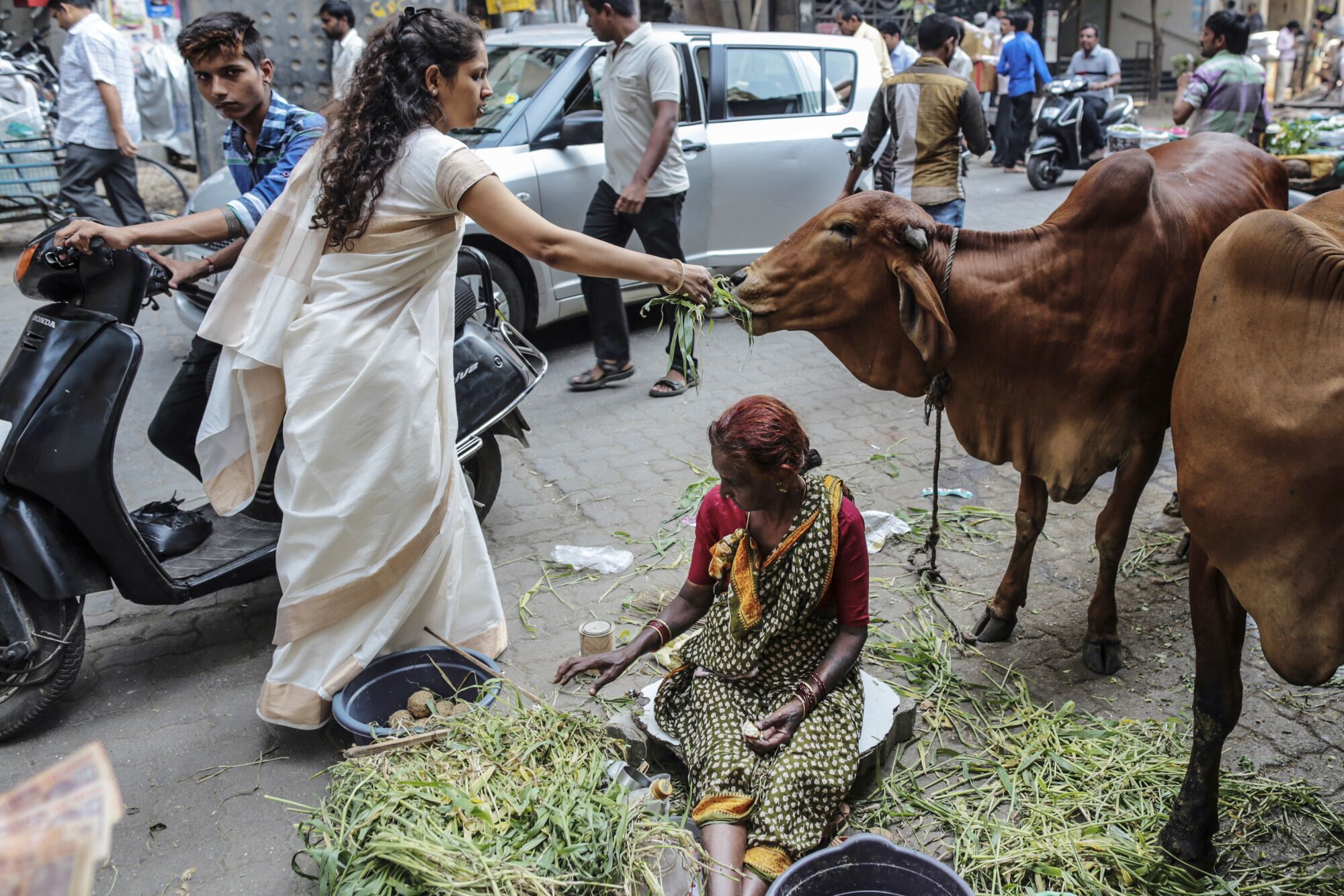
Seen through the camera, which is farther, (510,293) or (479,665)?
(510,293)

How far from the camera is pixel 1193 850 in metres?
2.76

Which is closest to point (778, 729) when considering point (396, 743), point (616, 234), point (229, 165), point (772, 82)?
point (396, 743)

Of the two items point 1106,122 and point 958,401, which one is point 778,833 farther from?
point 1106,122

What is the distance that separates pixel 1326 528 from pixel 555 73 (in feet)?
18.8

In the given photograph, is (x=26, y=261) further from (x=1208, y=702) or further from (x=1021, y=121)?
(x=1021, y=121)

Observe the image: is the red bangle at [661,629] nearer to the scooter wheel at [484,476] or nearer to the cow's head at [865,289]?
the cow's head at [865,289]

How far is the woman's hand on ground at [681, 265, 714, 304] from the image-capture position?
10.5ft

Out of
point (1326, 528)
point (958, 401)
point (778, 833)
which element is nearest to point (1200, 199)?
point (958, 401)

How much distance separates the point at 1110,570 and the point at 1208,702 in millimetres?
1001

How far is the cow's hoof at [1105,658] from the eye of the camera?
369 centimetres

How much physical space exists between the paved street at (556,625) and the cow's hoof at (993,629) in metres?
0.04

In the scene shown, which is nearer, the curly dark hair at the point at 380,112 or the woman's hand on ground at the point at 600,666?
the woman's hand on ground at the point at 600,666

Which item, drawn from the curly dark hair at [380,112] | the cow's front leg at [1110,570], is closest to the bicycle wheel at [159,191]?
the curly dark hair at [380,112]

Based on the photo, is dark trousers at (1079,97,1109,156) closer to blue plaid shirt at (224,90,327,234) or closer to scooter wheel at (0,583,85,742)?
blue plaid shirt at (224,90,327,234)
